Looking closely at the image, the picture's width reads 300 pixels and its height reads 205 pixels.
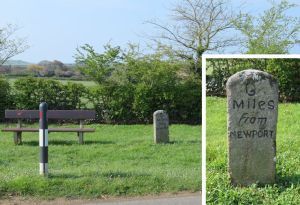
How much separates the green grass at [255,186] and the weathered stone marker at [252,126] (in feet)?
0.24

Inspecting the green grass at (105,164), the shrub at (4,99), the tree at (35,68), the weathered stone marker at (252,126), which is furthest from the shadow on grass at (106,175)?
the tree at (35,68)

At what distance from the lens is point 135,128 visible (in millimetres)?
18016

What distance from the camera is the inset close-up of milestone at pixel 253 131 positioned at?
12.5ft

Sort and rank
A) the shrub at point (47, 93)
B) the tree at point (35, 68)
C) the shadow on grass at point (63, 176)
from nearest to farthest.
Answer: the shadow on grass at point (63, 176), the shrub at point (47, 93), the tree at point (35, 68)

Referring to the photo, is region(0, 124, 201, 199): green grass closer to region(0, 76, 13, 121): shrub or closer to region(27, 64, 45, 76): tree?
region(0, 76, 13, 121): shrub

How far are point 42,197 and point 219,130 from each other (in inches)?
128

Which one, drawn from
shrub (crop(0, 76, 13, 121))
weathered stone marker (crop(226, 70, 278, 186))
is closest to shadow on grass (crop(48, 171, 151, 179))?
weathered stone marker (crop(226, 70, 278, 186))

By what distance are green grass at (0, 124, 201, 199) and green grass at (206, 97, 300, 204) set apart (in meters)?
2.67

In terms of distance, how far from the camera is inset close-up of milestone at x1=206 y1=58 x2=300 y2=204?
382 centimetres

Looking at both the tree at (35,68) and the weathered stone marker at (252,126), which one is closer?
the weathered stone marker at (252,126)

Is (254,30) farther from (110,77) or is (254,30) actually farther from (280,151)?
(280,151)

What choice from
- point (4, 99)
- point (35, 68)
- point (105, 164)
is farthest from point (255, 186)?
point (35, 68)

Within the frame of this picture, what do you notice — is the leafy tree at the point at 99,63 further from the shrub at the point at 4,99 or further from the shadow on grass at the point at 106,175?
the shadow on grass at the point at 106,175

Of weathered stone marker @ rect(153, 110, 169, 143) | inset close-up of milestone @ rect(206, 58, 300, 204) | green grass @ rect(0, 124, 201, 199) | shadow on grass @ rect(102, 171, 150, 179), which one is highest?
inset close-up of milestone @ rect(206, 58, 300, 204)
